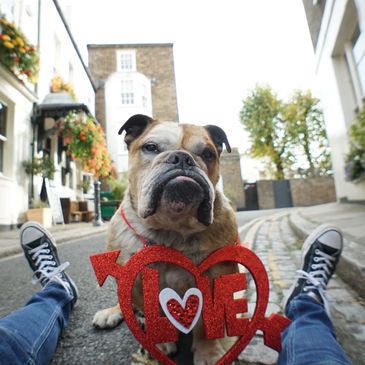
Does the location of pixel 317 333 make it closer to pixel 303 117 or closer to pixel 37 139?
pixel 37 139

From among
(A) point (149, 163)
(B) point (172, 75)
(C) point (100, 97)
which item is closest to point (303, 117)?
(B) point (172, 75)

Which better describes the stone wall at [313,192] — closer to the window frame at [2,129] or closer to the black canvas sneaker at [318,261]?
the window frame at [2,129]

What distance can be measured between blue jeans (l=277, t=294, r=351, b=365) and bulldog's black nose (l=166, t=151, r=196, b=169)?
828mm

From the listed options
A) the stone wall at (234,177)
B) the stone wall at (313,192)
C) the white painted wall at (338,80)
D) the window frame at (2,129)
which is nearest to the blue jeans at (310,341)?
the white painted wall at (338,80)

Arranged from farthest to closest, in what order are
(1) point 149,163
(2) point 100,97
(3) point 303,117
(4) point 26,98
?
(3) point 303,117 → (2) point 100,97 → (4) point 26,98 → (1) point 149,163

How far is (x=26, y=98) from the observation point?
8320mm

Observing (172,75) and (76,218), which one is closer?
(76,218)

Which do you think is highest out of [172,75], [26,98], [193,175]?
[172,75]

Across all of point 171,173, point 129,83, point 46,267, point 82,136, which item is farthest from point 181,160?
point 129,83

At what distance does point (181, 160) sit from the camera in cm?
148

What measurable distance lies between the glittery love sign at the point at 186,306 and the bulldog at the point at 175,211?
19 cm

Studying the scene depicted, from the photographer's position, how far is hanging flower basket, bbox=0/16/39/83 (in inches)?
254

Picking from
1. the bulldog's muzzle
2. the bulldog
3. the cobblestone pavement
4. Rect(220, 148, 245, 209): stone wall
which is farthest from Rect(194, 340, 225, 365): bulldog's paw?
Rect(220, 148, 245, 209): stone wall

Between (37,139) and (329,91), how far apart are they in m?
8.40
